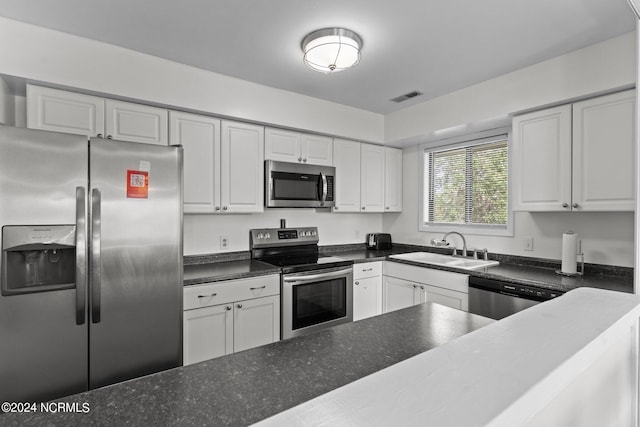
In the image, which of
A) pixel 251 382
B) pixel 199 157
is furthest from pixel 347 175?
pixel 251 382

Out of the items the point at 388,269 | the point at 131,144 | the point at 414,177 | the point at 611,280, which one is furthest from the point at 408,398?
the point at 414,177

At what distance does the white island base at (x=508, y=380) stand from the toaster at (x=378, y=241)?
303cm

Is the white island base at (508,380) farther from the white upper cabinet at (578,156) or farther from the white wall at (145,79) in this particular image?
the white wall at (145,79)

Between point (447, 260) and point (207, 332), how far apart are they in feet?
7.56

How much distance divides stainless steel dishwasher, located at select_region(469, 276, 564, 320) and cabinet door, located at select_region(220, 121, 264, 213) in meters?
1.94

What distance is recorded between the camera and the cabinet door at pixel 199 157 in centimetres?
256

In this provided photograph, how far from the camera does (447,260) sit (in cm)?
322


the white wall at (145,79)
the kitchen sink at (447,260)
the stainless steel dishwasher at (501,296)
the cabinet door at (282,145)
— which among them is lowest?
the stainless steel dishwasher at (501,296)

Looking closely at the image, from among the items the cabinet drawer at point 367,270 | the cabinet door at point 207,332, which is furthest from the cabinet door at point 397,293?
the cabinet door at point 207,332

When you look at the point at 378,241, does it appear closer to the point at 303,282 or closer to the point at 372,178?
the point at 372,178

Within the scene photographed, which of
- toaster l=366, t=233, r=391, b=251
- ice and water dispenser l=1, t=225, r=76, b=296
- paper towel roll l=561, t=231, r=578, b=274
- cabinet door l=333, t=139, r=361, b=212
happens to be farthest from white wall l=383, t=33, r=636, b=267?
ice and water dispenser l=1, t=225, r=76, b=296

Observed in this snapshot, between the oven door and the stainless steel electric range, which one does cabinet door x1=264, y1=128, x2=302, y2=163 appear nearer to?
the stainless steel electric range

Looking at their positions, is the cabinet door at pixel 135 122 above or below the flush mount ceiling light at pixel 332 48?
below

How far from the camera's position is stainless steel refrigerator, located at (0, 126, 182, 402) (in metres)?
1.57
